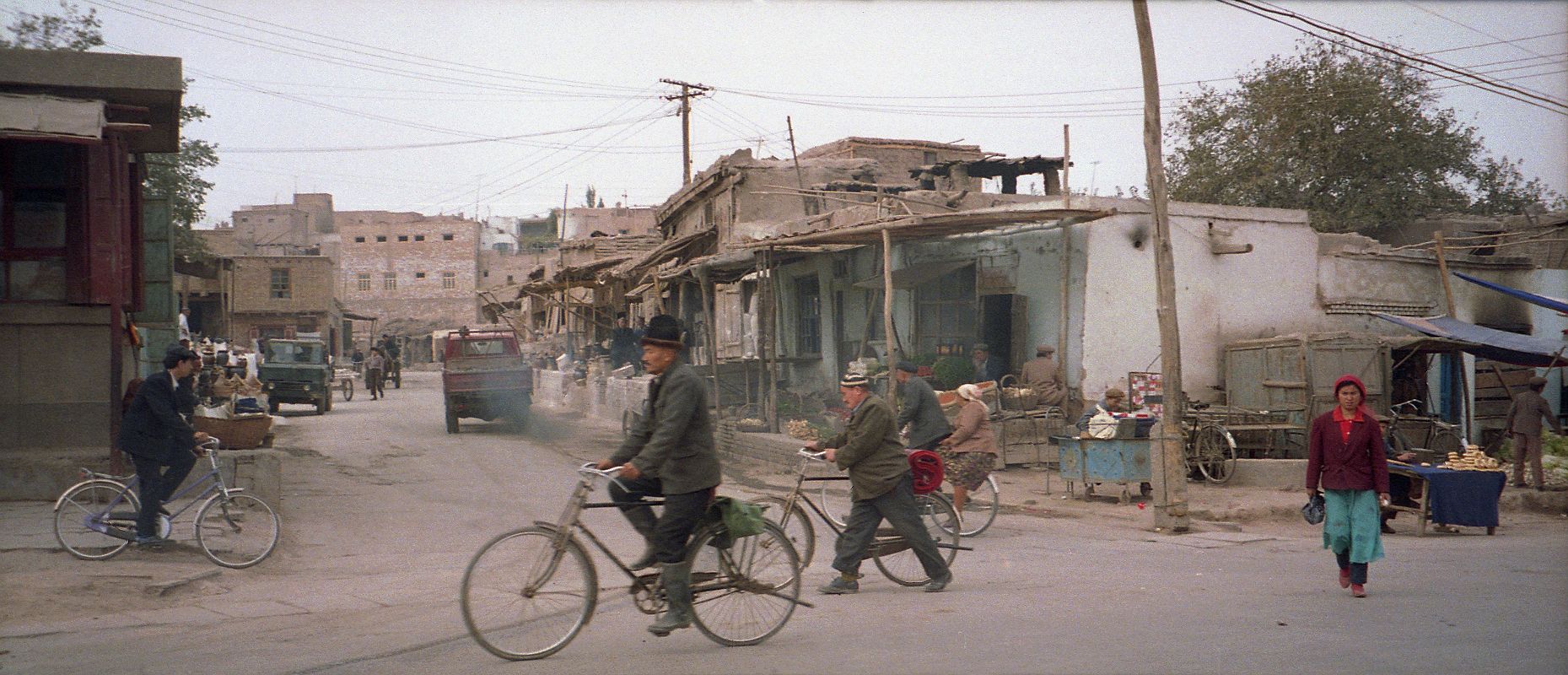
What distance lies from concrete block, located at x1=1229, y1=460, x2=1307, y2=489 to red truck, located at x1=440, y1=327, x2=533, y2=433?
13659 millimetres

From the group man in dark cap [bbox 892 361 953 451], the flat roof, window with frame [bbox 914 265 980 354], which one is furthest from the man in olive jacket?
window with frame [bbox 914 265 980 354]

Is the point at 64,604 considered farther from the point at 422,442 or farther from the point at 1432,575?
the point at 422,442

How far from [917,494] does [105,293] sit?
869 cm

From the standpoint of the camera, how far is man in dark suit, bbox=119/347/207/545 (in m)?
8.89

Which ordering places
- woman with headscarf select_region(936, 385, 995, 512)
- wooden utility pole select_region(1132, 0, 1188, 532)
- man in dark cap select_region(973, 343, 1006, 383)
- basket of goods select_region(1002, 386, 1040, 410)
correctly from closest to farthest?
woman with headscarf select_region(936, 385, 995, 512) → wooden utility pole select_region(1132, 0, 1188, 532) → basket of goods select_region(1002, 386, 1040, 410) → man in dark cap select_region(973, 343, 1006, 383)

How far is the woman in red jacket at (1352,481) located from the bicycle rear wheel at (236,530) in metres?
8.40

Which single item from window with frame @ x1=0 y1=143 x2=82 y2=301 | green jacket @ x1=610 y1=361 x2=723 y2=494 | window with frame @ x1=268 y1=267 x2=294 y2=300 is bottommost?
green jacket @ x1=610 y1=361 x2=723 y2=494

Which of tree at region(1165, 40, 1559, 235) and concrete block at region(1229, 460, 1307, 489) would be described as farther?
tree at region(1165, 40, 1559, 235)

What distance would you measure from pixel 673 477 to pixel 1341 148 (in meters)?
23.6

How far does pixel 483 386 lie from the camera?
21844mm

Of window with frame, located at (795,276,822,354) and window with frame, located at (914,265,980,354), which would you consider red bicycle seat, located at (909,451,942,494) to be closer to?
window with frame, located at (914,265,980,354)

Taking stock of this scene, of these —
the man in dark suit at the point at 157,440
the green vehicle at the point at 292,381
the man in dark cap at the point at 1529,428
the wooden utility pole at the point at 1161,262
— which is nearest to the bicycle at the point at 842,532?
the wooden utility pole at the point at 1161,262

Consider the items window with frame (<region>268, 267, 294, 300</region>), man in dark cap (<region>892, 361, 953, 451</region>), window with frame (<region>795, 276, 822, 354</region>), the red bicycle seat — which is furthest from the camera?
window with frame (<region>268, 267, 294, 300</region>)

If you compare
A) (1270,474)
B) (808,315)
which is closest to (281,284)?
(808,315)
